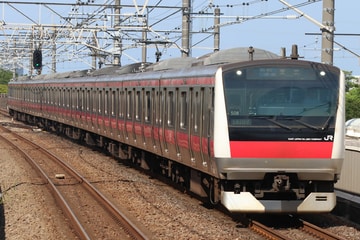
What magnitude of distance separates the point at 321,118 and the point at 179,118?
3.39 metres

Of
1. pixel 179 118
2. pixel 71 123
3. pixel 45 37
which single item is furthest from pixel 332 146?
pixel 45 37

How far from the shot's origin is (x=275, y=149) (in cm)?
1006

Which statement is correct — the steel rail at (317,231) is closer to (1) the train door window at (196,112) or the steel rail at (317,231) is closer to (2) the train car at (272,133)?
(2) the train car at (272,133)

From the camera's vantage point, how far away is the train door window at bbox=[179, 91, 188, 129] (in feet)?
41.0

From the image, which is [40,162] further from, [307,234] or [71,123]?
[307,234]

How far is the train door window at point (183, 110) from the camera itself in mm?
12508

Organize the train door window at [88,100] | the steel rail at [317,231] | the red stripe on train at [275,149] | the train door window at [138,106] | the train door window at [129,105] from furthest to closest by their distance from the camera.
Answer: the train door window at [88,100] < the train door window at [129,105] < the train door window at [138,106] < the red stripe on train at [275,149] < the steel rail at [317,231]

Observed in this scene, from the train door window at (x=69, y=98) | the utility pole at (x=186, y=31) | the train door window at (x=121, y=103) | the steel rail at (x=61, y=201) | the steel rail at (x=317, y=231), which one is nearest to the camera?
the steel rail at (x=317, y=231)

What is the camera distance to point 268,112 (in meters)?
10.1

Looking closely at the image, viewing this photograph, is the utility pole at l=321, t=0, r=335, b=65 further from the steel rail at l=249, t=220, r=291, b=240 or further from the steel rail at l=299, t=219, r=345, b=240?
the steel rail at l=249, t=220, r=291, b=240

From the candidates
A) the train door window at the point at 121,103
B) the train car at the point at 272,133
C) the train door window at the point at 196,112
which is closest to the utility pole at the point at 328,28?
the train car at the point at 272,133

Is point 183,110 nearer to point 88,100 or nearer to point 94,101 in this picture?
point 94,101

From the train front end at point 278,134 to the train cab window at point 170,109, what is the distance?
3.11 m

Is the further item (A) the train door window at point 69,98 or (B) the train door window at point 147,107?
(A) the train door window at point 69,98
